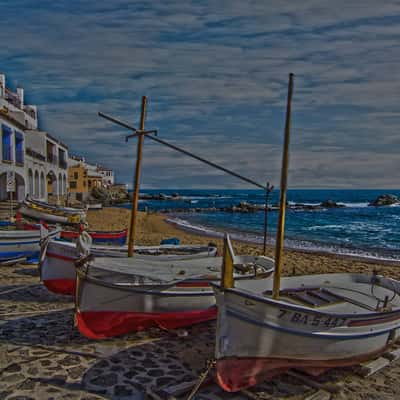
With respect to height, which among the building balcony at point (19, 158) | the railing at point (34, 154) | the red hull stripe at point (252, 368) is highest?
the railing at point (34, 154)

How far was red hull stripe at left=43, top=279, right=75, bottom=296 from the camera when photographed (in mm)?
11531

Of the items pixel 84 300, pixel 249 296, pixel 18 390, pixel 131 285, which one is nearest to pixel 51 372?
pixel 18 390

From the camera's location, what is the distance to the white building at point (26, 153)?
29989mm

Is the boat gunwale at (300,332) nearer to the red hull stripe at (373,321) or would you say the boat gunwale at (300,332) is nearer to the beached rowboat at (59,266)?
the red hull stripe at (373,321)

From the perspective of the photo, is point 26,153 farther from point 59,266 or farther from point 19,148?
point 59,266

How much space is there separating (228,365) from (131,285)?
10.3 feet

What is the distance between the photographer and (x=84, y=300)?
27.5 ft

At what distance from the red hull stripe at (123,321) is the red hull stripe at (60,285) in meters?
3.45

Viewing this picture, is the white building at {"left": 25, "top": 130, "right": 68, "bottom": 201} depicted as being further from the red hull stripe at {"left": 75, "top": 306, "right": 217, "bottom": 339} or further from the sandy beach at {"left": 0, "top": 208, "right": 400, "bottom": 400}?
the red hull stripe at {"left": 75, "top": 306, "right": 217, "bottom": 339}

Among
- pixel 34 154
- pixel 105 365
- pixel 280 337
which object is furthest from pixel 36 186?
pixel 280 337

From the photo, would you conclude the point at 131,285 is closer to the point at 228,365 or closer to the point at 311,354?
the point at 228,365

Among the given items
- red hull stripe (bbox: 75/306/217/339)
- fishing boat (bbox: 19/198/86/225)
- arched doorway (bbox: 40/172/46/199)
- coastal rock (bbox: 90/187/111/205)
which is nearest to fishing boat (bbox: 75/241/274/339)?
red hull stripe (bbox: 75/306/217/339)

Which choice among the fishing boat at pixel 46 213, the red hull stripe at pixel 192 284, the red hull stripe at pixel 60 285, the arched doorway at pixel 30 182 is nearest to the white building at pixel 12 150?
the fishing boat at pixel 46 213

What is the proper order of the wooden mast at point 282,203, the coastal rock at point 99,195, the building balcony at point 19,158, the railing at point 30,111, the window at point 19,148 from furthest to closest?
the coastal rock at point 99,195
the railing at point 30,111
the building balcony at point 19,158
the window at point 19,148
the wooden mast at point 282,203
